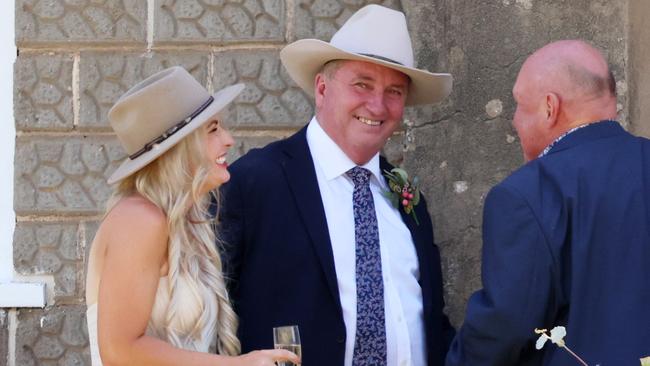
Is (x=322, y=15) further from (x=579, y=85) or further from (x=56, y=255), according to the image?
(x=579, y=85)

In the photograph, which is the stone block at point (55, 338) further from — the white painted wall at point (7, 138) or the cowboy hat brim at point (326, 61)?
the cowboy hat brim at point (326, 61)

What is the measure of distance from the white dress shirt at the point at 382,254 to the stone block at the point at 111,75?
88 cm

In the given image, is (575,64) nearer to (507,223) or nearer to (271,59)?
(507,223)

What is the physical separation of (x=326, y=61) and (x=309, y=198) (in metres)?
0.54

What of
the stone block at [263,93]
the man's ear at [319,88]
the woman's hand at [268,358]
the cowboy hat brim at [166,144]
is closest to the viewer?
the woman's hand at [268,358]

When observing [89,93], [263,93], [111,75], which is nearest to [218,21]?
[263,93]

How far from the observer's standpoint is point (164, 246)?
3.73 meters

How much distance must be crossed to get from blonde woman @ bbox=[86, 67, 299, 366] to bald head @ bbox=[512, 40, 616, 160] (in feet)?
2.91

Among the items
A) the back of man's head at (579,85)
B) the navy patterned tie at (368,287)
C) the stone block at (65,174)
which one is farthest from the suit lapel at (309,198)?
the stone block at (65,174)

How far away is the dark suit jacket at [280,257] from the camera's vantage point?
13.9 feet

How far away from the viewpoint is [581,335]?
3.79 meters

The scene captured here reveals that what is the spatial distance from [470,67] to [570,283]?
1356 mm

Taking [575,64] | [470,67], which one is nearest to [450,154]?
[470,67]

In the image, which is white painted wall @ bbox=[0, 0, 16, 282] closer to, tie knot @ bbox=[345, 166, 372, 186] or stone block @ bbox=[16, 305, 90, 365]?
stone block @ bbox=[16, 305, 90, 365]
